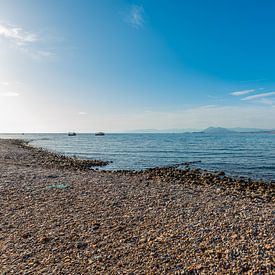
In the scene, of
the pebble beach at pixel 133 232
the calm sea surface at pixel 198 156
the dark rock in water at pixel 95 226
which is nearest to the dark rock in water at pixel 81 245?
the pebble beach at pixel 133 232

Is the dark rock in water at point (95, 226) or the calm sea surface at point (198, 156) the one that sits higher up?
the dark rock in water at point (95, 226)

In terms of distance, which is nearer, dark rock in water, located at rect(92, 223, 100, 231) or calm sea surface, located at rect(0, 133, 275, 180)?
dark rock in water, located at rect(92, 223, 100, 231)

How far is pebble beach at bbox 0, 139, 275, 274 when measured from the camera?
6266 mm

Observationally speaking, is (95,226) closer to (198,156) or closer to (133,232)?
(133,232)

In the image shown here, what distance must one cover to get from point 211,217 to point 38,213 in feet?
23.7

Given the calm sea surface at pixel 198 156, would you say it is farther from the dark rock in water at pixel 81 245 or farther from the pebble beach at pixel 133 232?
the dark rock in water at pixel 81 245

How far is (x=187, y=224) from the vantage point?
29.2 feet

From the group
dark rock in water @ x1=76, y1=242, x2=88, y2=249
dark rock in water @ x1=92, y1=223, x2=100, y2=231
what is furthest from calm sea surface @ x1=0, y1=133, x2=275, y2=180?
dark rock in water @ x1=76, y1=242, x2=88, y2=249

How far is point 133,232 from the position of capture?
8.30 metres

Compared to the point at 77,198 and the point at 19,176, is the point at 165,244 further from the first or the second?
the point at 19,176

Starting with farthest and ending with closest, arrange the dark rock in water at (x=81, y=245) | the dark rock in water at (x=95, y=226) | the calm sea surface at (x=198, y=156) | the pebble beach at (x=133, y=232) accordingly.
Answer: the calm sea surface at (x=198, y=156)
the dark rock in water at (x=95, y=226)
the dark rock in water at (x=81, y=245)
the pebble beach at (x=133, y=232)

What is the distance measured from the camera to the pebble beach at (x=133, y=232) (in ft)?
20.6

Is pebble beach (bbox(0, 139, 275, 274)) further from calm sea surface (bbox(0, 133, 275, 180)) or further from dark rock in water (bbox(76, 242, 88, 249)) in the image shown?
calm sea surface (bbox(0, 133, 275, 180))

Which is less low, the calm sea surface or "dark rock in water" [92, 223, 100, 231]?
"dark rock in water" [92, 223, 100, 231]
